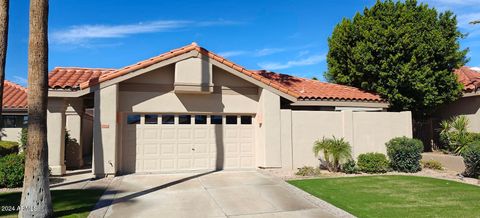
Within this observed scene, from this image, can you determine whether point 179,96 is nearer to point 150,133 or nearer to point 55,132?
point 150,133

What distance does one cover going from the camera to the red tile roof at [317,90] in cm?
1555

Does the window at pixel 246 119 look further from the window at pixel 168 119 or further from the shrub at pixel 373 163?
the shrub at pixel 373 163

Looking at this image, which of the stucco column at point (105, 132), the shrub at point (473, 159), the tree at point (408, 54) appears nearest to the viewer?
the shrub at point (473, 159)

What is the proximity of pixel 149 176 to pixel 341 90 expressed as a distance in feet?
33.4

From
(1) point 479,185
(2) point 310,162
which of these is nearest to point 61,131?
(2) point 310,162

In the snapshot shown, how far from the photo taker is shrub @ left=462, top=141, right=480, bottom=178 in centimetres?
1159

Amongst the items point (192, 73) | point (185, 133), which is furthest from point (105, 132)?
point (192, 73)

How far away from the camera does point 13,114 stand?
1744cm

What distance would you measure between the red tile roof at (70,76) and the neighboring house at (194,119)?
0.11 ft

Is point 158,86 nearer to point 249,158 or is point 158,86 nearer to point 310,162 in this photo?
point 249,158

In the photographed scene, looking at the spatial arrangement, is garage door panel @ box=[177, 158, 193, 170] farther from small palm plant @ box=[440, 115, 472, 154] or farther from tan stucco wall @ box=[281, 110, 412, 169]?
small palm plant @ box=[440, 115, 472, 154]

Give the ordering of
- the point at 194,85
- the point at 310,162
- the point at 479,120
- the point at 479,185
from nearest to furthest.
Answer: the point at 479,185 < the point at 194,85 < the point at 310,162 < the point at 479,120

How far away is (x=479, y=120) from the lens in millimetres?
16406

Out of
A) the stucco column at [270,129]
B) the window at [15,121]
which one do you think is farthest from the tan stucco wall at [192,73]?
the window at [15,121]
